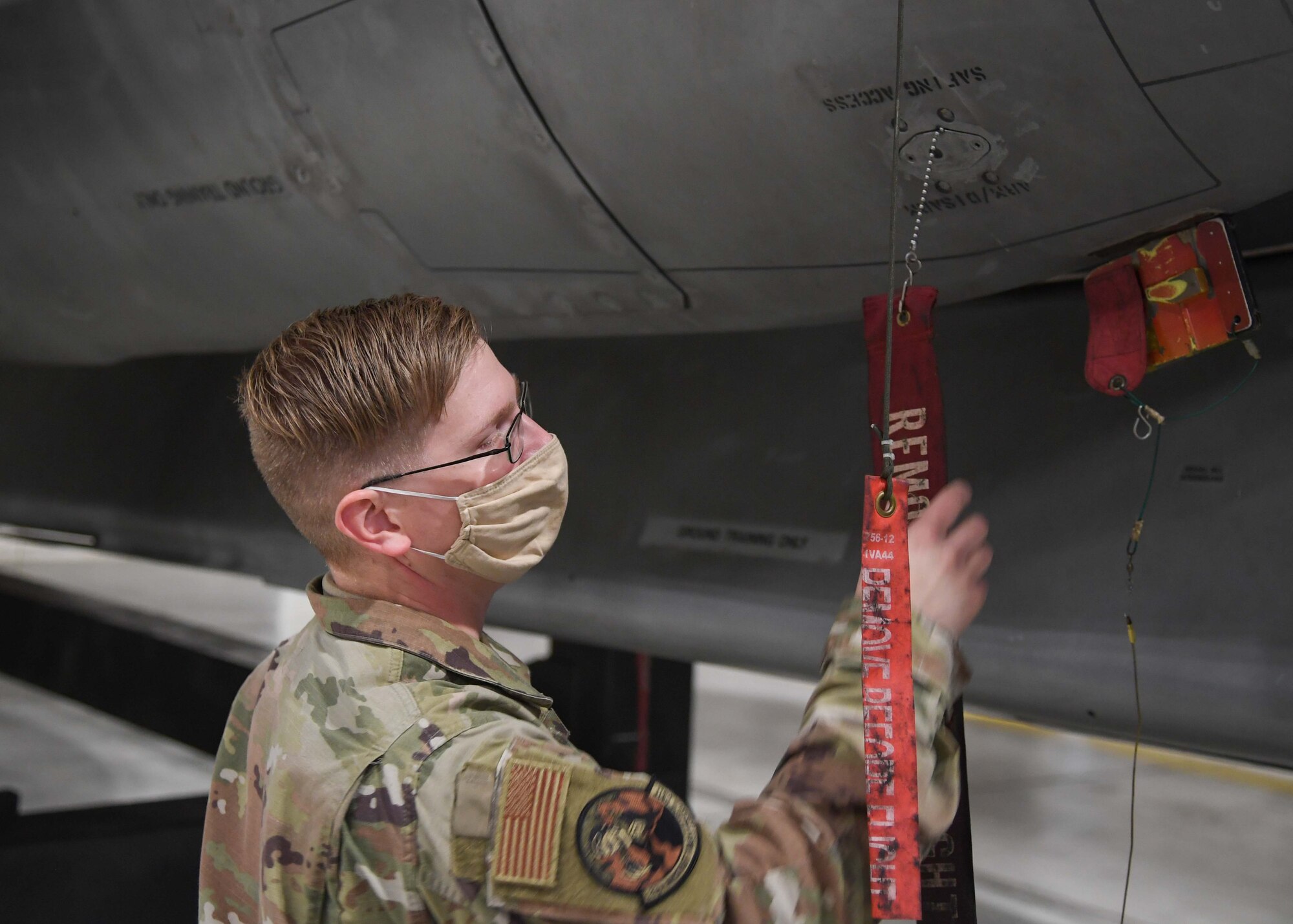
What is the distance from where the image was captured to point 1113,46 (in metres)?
1.30

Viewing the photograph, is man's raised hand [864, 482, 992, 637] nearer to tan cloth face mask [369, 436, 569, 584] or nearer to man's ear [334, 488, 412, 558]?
tan cloth face mask [369, 436, 569, 584]

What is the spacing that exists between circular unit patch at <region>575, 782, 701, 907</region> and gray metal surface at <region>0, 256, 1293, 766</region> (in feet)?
3.43

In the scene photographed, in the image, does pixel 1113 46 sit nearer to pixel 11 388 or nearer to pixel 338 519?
pixel 338 519

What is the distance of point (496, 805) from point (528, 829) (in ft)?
0.10

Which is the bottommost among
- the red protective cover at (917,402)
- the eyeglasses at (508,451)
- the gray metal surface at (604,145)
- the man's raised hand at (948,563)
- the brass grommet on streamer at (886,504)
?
the man's raised hand at (948,563)

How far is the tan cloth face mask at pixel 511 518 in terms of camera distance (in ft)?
3.62

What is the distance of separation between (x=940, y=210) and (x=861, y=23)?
0.30 metres

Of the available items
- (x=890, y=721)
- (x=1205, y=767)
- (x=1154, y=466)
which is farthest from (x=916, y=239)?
(x=1205, y=767)

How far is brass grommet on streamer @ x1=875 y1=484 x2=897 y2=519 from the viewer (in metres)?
0.99

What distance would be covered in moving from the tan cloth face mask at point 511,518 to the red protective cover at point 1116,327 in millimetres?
748

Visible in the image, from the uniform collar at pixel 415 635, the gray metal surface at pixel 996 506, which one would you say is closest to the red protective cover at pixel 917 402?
the uniform collar at pixel 415 635

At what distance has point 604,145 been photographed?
69.8 inches

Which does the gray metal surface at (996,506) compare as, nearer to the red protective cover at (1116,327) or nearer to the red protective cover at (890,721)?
the red protective cover at (1116,327)

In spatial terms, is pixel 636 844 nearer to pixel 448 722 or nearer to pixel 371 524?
pixel 448 722
